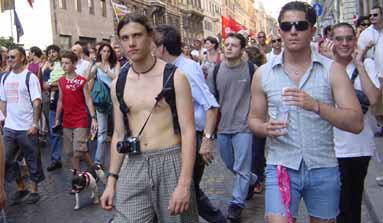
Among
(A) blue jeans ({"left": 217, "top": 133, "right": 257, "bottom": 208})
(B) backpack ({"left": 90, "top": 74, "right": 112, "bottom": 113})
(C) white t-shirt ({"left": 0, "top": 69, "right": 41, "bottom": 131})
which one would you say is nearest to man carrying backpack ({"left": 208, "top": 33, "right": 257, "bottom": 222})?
(A) blue jeans ({"left": 217, "top": 133, "right": 257, "bottom": 208})

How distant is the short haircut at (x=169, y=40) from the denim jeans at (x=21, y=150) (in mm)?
3020

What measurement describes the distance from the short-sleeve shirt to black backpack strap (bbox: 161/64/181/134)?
476 cm

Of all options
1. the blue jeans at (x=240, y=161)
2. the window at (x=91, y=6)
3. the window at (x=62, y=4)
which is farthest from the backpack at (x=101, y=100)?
the window at (x=91, y=6)

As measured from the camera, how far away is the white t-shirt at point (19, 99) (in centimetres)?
739

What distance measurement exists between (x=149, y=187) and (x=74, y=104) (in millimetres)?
4934

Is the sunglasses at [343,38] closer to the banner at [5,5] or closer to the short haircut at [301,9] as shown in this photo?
the short haircut at [301,9]

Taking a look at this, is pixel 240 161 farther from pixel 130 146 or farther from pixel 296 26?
pixel 296 26

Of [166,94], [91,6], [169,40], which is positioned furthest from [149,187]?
[91,6]

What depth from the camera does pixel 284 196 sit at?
11.1ft

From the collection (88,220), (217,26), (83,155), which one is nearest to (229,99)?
(88,220)

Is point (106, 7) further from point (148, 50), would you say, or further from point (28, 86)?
point (148, 50)

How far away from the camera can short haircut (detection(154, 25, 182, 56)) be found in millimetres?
5059

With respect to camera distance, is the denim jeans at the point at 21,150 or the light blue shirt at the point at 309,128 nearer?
the light blue shirt at the point at 309,128

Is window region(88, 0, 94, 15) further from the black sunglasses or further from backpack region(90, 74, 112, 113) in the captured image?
the black sunglasses
